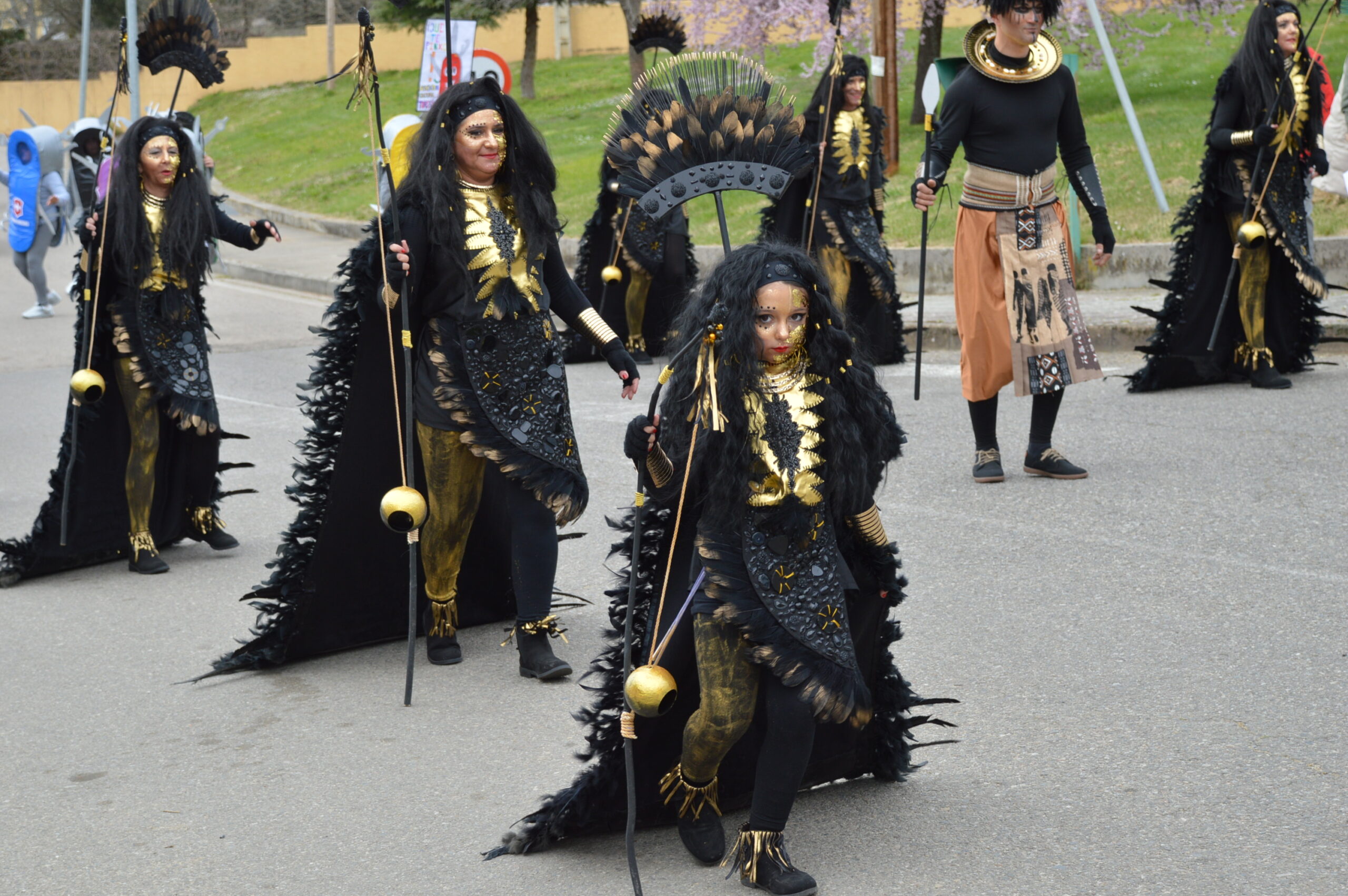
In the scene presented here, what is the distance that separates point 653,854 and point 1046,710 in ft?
4.55

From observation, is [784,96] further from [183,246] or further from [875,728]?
[183,246]

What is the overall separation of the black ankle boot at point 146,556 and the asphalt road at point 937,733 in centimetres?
12

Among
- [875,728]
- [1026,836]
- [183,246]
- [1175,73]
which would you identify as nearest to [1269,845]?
[1026,836]

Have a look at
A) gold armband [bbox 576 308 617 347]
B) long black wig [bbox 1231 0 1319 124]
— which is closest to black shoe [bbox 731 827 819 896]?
gold armband [bbox 576 308 617 347]

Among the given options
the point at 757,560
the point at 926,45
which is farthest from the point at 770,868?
the point at 926,45

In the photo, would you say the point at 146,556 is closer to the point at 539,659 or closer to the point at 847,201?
the point at 539,659

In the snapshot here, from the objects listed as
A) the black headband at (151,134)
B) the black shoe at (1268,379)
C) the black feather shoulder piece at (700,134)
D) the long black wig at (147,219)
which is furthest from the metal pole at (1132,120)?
the black feather shoulder piece at (700,134)

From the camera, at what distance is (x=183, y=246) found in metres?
6.16

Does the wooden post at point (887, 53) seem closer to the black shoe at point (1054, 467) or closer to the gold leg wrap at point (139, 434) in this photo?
the black shoe at point (1054, 467)

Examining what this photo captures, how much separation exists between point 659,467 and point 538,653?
1.77 meters

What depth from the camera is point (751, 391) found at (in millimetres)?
3387

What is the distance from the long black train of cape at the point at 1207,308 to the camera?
28.1 feet

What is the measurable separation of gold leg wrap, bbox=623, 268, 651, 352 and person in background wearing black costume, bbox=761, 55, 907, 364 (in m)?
1.43

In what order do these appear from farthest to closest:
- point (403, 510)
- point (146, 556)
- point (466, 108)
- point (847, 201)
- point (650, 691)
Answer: point (847, 201)
point (146, 556)
point (466, 108)
point (403, 510)
point (650, 691)
